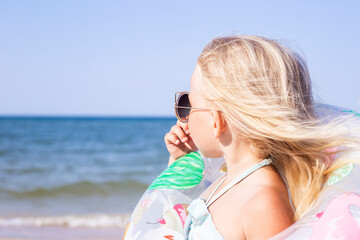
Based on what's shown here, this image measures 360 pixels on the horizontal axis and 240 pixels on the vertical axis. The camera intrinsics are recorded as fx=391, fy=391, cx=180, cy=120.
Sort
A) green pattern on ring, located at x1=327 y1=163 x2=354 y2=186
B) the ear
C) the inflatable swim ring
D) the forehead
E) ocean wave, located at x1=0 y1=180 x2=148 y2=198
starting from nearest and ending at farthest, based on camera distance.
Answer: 1. the inflatable swim ring
2. green pattern on ring, located at x1=327 y1=163 x2=354 y2=186
3. the ear
4. the forehead
5. ocean wave, located at x1=0 y1=180 x2=148 y2=198

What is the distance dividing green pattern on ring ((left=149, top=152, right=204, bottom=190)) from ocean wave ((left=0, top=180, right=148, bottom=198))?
5189mm

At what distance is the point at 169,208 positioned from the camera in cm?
208

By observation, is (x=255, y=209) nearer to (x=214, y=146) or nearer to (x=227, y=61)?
(x=214, y=146)

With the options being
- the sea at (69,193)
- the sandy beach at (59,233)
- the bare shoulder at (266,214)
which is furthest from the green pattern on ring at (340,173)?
the sandy beach at (59,233)

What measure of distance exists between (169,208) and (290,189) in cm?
73

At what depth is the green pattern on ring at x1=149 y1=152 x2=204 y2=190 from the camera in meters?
2.17

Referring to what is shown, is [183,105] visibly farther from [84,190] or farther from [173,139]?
[84,190]

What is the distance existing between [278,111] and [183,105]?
52 centimetres

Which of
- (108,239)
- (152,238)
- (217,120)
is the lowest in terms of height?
(108,239)

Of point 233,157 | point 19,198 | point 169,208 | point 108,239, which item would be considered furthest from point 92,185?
point 233,157

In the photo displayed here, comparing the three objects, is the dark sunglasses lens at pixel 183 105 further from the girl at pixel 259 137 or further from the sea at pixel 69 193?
the sea at pixel 69 193

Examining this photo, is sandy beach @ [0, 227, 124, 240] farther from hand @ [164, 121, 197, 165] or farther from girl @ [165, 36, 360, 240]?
girl @ [165, 36, 360, 240]

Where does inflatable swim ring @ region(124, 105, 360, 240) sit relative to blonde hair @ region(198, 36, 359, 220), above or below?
below

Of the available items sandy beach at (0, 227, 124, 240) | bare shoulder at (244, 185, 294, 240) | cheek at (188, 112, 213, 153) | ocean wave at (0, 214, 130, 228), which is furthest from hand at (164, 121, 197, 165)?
ocean wave at (0, 214, 130, 228)
